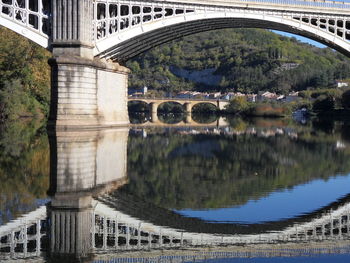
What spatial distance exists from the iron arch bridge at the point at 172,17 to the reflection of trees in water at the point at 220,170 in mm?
14917

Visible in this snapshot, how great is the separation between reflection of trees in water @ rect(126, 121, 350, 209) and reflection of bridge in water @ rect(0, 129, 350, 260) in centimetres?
135

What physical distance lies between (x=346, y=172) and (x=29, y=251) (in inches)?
560

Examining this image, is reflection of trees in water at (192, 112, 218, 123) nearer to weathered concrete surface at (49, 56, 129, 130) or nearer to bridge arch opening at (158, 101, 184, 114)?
bridge arch opening at (158, 101, 184, 114)

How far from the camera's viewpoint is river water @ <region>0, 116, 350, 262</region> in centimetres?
1034

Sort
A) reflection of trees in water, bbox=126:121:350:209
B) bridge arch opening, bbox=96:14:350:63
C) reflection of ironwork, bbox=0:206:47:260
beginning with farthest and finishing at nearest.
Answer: bridge arch opening, bbox=96:14:350:63
reflection of trees in water, bbox=126:121:350:209
reflection of ironwork, bbox=0:206:47:260

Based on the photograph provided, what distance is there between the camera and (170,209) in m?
13.8

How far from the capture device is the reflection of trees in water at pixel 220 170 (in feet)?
51.4

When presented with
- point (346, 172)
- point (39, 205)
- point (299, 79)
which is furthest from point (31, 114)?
point (299, 79)

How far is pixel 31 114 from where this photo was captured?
65.8 m

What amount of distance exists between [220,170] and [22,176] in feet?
22.0

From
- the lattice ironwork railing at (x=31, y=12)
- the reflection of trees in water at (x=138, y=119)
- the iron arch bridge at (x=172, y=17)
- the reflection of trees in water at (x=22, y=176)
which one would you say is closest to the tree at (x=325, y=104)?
the reflection of trees in water at (x=138, y=119)

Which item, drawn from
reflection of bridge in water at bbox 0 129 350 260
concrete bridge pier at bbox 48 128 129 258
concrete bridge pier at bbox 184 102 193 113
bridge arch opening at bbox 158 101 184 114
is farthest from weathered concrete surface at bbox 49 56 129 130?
bridge arch opening at bbox 158 101 184 114

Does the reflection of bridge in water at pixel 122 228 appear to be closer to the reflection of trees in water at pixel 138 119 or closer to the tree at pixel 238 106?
the reflection of trees in water at pixel 138 119

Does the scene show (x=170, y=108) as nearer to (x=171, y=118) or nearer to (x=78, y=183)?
(x=171, y=118)
